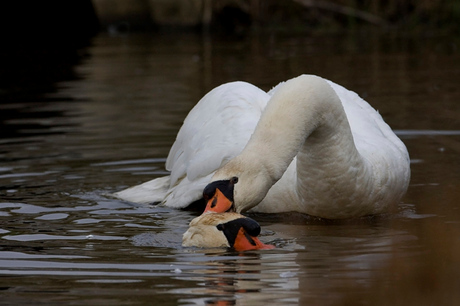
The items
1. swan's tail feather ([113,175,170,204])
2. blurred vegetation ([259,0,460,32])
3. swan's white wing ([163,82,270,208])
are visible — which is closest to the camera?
swan's white wing ([163,82,270,208])

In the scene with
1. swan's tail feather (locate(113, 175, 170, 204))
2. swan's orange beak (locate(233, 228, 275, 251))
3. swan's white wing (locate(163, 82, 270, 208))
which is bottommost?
swan's orange beak (locate(233, 228, 275, 251))

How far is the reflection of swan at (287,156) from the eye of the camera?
5254mm

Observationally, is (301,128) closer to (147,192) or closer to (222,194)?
(222,194)

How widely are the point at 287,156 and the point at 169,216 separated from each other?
1780 mm

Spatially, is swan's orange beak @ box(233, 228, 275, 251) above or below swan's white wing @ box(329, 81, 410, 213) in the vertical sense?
below

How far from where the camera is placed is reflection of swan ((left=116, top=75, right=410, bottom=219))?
5254mm

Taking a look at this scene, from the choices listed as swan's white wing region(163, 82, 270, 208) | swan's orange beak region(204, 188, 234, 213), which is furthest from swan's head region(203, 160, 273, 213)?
swan's white wing region(163, 82, 270, 208)

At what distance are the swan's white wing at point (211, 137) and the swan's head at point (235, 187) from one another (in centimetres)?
160

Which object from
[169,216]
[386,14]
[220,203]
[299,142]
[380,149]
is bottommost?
[169,216]

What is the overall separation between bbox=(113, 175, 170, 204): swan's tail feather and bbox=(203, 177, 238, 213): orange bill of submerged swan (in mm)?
2344

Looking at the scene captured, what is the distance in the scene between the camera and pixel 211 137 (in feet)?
23.9

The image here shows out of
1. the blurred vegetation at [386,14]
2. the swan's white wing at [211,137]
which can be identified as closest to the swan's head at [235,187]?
→ the swan's white wing at [211,137]

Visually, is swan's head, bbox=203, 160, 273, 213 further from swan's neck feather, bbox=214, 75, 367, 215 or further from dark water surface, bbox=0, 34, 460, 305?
dark water surface, bbox=0, 34, 460, 305

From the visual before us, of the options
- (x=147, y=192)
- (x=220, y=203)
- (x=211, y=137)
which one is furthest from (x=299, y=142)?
(x=147, y=192)
